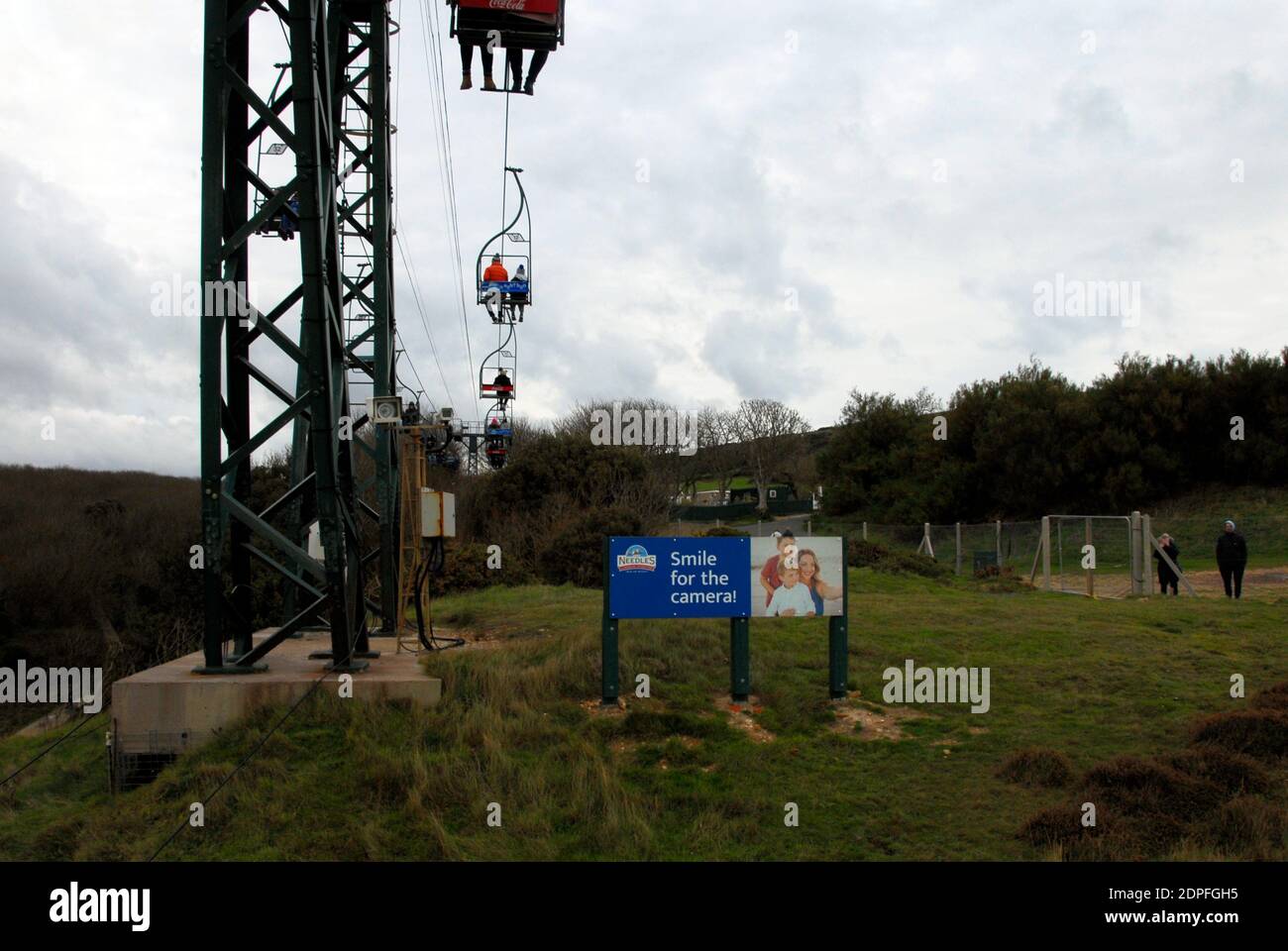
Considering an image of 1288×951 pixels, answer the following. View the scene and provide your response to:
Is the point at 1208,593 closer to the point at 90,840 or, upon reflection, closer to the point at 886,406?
the point at 90,840

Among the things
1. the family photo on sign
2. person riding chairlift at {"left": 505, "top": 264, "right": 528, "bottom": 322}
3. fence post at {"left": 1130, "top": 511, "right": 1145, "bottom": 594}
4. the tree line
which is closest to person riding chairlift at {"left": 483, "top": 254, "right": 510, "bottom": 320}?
person riding chairlift at {"left": 505, "top": 264, "right": 528, "bottom": 322}

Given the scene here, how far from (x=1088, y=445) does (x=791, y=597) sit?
111 feet

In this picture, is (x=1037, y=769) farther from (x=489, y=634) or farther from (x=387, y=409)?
(x=489, y=634)

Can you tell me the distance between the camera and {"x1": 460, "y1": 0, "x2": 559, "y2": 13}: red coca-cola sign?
508 inches

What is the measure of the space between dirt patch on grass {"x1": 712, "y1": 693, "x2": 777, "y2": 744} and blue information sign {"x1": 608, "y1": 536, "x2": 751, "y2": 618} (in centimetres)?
87

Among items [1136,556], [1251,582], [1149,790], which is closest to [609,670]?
[1149,790]

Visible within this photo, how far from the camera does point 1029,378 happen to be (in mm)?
47375

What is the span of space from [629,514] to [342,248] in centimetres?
951

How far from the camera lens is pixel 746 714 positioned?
32.5 feet

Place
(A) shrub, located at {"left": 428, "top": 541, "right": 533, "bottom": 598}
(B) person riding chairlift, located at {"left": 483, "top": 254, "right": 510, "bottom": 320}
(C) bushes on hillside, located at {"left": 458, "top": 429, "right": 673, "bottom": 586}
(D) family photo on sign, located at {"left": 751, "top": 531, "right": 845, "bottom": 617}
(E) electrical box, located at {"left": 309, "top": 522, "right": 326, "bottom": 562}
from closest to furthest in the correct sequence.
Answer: (D) family photo on sign, located at {"left": 751, "top": 531, "right": 845, "bottom": 617}
(E) electrical box, located at {"left": 309, "top": 522, "right": 326, "bottom": 562}
(B) person riding chairlift, located at {"left": 483, "top": 254, "right": 510, "bottom": 320}
(A) shrub, located at {"left": 428, "top": 541, "right": 533, "bottom": 598}
(C) bushes on hillside, located at {"left": 458, "top": 429, "right": 673, "bottom": 586}

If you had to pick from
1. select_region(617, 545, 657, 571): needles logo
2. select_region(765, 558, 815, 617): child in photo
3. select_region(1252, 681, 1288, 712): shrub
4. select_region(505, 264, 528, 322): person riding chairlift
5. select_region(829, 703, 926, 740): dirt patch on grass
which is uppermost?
select_region(505, 264, 528, 322): person riding chairlift

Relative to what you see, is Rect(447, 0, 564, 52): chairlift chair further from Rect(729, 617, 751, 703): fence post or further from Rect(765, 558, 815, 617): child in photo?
Rect(729, 617, 751, 703): fence post

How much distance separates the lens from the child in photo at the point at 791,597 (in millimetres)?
10391
